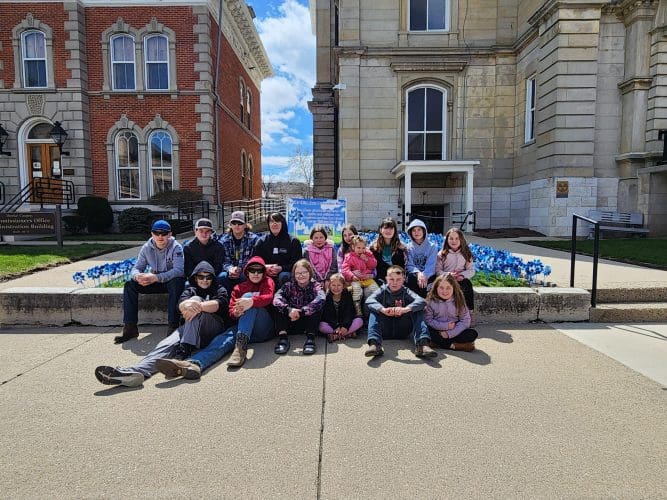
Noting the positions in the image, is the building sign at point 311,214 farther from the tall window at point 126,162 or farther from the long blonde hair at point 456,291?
the tall window at point 126,162

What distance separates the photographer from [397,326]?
4859 mm

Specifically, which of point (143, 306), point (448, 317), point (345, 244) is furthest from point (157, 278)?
point (448, 317)

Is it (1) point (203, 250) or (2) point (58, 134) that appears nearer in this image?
(1) point (203, 250)

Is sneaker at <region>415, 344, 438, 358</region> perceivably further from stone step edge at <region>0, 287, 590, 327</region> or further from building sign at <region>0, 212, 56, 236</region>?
building sign at <region>0, 212, 56, 236</region>

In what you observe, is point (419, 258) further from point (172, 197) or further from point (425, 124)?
point (172, 197)

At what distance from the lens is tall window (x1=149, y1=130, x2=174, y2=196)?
60.5 feet

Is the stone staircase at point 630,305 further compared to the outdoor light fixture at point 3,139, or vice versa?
the outdoor light fixture at point 3,139

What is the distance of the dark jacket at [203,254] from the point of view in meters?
5.44

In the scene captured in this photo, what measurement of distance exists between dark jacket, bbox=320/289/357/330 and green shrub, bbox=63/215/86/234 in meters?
15.3

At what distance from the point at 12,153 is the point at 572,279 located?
71.4 feet

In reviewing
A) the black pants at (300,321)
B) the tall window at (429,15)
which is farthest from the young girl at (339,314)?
the tall window at (429,15)

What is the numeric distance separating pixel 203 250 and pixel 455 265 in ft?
10.9

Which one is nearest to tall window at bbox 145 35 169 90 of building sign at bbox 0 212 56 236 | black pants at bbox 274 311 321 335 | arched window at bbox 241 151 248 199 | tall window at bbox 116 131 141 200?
tall window at bbox 116 131 141 200

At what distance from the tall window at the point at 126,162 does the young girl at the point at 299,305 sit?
1626 cm
